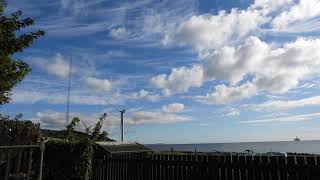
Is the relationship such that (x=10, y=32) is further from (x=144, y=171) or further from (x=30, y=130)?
(x=144, y=171)

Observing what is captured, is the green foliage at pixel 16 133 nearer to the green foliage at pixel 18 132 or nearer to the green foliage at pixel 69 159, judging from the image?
the green foliage at pixel 18 132

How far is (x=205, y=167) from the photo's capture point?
1030cm

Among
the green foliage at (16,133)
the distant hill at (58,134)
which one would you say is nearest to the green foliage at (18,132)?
the green foliage at (16,133)

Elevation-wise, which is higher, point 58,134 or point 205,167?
point 58,134

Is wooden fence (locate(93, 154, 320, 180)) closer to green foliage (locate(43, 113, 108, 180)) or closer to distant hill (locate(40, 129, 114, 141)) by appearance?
green foliage (locate(43, 113, 108, 180))

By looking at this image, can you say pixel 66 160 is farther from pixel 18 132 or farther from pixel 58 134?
pixel 58 134

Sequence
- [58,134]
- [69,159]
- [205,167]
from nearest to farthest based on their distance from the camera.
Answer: [205,167], [69,159], [58,134]

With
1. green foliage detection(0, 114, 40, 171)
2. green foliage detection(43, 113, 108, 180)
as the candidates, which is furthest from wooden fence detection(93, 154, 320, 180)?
green foliage detection(0, 114, 40, 171)

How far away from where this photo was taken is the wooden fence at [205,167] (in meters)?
8.57

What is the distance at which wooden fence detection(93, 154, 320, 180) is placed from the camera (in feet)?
28.1

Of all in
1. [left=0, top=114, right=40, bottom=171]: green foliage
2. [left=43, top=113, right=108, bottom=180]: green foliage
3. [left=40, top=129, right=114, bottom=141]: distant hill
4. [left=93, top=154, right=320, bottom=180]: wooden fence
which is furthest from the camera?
[left=40, top=129, right=114, bottom=141]: distant hill

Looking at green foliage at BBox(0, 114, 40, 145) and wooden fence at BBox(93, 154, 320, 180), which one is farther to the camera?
green foliage at BBox(0, 114, 40, 145)

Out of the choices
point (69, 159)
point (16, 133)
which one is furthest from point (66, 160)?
point (16, 133)

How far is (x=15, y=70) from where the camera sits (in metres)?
10.3
